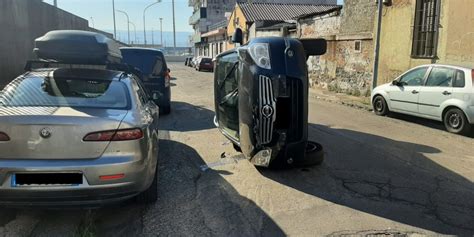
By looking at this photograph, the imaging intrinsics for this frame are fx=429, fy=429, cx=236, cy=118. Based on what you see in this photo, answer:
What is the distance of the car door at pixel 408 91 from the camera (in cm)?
1024

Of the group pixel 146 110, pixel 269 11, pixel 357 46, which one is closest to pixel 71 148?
pixel 146 110

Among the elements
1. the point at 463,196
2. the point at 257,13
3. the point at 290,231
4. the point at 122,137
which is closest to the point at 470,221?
the point at 463,196

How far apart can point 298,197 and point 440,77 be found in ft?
20.9

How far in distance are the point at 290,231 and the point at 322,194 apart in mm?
1180

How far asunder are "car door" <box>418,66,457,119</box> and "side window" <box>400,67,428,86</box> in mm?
266

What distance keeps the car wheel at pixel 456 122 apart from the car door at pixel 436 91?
209mm

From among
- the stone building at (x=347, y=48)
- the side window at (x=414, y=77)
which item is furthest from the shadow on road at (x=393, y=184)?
the stone building at (x=347, y=48)

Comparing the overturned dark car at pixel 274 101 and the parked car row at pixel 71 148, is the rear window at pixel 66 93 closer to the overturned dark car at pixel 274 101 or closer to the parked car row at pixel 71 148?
the parked car row at pixel 71 148

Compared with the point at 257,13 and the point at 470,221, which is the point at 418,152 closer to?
the point at 470,221

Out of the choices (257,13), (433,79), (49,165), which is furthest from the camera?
(257,13)

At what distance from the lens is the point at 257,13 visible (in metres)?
38.2

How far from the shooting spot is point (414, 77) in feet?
34.6

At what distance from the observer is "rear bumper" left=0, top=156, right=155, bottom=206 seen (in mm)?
3652

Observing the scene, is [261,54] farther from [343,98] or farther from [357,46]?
[357,46]
